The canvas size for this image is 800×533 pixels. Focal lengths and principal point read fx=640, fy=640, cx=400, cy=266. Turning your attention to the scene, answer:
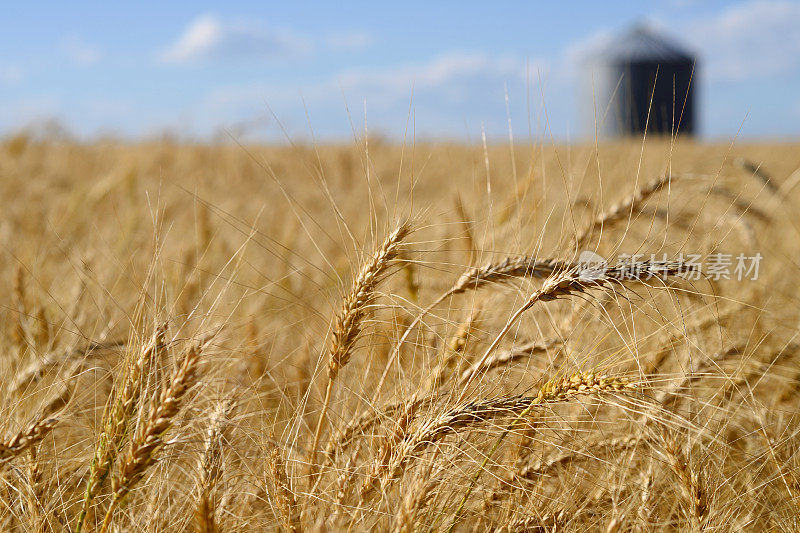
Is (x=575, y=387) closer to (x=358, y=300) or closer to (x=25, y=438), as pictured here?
(x=358, y=300)

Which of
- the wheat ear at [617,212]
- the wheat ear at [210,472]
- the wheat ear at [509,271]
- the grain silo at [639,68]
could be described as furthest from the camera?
the grain silo at [639,68]

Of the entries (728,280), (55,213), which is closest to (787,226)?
(728,280)

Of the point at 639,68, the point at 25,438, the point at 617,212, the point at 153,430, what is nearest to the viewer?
the point at 153,430

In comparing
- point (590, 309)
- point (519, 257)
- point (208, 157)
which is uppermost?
point (519, 257)

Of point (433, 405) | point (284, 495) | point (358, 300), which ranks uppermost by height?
point (358, 300)

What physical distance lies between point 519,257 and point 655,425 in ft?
1.44

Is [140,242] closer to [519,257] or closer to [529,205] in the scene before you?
[529,205]

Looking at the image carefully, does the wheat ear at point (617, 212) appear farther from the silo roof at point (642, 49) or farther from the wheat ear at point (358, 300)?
the silo roof at point (642, 49)

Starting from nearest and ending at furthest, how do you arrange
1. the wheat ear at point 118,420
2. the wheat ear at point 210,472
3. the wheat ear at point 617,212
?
the wheat ear at point 210,472
the wheat ear at point 118,420
the wheat ear at point 617,212

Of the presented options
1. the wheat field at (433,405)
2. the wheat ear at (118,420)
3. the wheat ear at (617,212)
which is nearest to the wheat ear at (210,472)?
the wheat field at (433,405)

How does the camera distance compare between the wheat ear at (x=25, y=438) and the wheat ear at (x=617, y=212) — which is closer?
the wheat ear at (x=25, y=438)

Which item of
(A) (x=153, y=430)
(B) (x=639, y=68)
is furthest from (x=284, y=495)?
(B) (x=639, y=68)

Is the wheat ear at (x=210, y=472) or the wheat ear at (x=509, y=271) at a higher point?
the wheat ear at (x=509, y=271)

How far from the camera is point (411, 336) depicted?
1.45 meters
